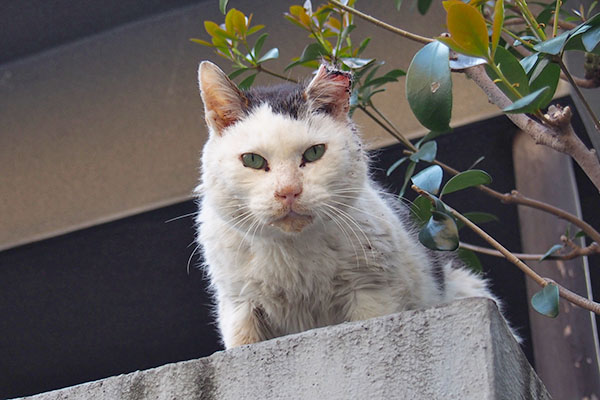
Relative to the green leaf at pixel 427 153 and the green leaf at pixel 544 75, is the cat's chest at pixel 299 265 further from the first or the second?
the green leaf at pixel 544 75

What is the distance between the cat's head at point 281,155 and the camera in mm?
1732

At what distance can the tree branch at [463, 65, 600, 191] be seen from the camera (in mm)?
1613

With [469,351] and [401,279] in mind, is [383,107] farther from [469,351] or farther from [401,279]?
[469,351]

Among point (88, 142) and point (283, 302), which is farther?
point (88, 142)

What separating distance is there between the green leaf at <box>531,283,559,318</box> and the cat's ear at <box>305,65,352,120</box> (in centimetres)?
68

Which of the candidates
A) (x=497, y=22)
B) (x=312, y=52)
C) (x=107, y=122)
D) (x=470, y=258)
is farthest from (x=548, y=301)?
(x=107, y=122)

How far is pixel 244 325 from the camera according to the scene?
1.93 m

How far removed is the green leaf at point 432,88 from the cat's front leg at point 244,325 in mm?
741

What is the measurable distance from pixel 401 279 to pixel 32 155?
282 centimetres

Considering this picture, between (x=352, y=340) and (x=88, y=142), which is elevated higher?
(x=88, y=142)

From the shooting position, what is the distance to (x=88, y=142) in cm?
402

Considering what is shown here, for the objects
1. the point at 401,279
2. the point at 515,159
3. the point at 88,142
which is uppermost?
the point at 88,142

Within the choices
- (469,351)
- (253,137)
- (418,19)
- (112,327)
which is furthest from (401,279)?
(112,327)

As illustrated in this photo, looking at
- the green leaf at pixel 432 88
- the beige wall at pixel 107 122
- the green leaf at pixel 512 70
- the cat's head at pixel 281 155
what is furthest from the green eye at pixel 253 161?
the beige wall at pixel 107 122
